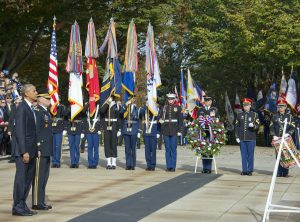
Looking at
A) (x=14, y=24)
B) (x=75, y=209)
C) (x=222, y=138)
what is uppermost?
(x=14, y=24)

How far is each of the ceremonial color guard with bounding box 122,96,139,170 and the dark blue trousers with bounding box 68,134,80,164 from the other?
1.36m

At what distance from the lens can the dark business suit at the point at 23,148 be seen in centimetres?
912

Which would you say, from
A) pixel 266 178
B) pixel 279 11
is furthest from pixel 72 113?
pixel 279 11

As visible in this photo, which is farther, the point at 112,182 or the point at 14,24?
the point at 14,24

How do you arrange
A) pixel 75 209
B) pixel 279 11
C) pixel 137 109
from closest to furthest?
pixel 75 209 < pixel 137 109 < pixel 279 11

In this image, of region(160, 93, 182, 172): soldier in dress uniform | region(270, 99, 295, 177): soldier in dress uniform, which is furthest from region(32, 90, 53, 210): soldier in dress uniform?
region(270, 99, 295, 177): soldier in dress uniform

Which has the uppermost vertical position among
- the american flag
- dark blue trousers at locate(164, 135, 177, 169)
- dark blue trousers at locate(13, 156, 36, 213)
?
the american flag

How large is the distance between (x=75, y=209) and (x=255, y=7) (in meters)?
26.6

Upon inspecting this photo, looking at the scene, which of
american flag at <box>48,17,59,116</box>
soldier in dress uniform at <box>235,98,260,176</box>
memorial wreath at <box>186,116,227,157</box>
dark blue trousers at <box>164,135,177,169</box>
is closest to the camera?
soldier in dress uniform at <box>235,98,260,176</box>

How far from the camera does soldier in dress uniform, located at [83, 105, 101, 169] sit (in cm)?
1686

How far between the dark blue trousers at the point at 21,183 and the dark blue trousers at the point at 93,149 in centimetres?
741

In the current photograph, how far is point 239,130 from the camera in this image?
51.5 feet

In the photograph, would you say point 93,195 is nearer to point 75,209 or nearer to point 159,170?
point 75,209

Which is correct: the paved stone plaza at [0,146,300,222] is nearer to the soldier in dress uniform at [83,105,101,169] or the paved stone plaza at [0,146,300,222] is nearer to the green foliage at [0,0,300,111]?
the soldier in dress uniform at [83,105,101,169]
